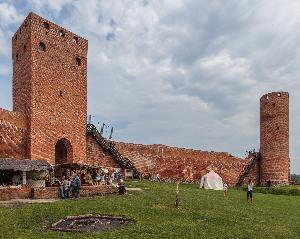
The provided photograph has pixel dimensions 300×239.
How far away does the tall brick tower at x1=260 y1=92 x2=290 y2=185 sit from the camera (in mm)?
44500

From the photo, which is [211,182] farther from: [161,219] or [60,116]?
[161,219]

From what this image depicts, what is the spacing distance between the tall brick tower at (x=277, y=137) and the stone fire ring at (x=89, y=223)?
32721 mm

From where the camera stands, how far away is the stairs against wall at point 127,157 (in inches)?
1530

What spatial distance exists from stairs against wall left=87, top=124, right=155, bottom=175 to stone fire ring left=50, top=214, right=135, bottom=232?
2296cm

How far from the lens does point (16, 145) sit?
30.1 meters

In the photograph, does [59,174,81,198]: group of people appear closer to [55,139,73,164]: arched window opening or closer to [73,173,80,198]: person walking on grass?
[73,173,80,198]: person walking on grass

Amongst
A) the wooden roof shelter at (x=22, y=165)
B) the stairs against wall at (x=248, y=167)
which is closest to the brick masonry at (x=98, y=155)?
the wooden roof shelter at (x=22, y=165)

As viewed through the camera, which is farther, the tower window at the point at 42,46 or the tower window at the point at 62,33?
the tower window at the point at 62,33

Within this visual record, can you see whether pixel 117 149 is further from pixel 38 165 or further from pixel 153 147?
pixel 38 165

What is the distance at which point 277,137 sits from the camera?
44.6 m

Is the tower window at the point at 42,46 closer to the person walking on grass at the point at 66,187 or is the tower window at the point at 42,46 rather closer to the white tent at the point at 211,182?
the person walking on grass at the point at 66,187

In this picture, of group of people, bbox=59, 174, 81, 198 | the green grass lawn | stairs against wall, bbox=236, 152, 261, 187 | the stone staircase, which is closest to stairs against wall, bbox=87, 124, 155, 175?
the stone staircase

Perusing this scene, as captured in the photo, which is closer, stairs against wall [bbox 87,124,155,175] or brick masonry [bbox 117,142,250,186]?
stairs against wall [bbox 87,124,155,175]

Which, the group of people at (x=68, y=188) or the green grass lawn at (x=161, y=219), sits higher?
→ the group of people at (x=68, y=188)
